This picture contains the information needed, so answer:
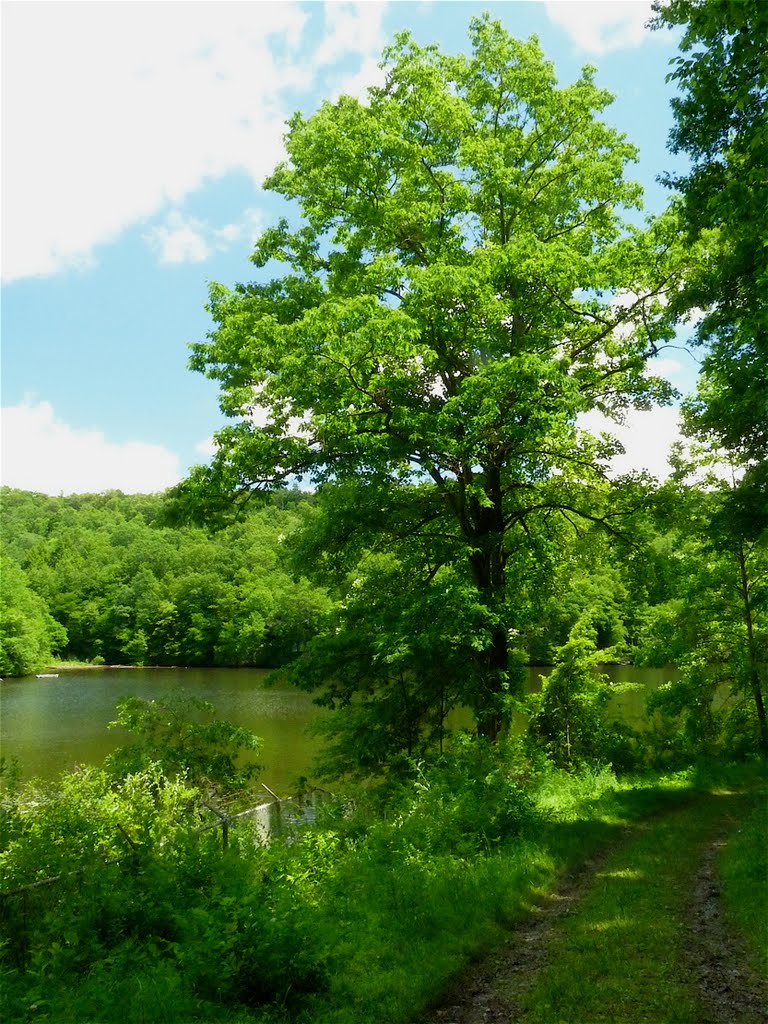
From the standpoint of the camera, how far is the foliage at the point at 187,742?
12.1m

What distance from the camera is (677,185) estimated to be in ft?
29.7

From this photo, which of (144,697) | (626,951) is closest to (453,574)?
(626,951)

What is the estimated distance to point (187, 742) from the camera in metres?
12.5

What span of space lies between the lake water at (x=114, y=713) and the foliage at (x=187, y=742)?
940 millimetres

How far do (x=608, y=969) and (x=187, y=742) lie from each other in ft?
28.2

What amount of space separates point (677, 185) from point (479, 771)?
8720 mm

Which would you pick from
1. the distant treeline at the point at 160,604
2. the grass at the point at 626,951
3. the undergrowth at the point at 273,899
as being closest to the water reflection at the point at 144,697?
the undergrowth at the point at 273,899

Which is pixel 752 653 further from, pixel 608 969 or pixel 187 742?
pixel 608 969

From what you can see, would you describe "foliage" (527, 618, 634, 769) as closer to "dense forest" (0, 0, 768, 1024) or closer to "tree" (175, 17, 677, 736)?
"dense forest" (0, 0, 768, 1024)

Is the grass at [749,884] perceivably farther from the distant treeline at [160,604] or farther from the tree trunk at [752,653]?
the distant treeline at [160,604]

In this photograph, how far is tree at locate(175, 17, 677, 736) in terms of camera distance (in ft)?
36.9

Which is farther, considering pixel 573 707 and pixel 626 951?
pixel 573 707

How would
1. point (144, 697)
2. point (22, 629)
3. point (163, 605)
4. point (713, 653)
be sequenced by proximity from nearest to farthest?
point (713, 653) < point (144, 697) < point (22, 629) < point (163, 605)

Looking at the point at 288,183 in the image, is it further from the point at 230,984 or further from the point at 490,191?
the point at 230,984
